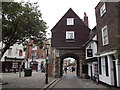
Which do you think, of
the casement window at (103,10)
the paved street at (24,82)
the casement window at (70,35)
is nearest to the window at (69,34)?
the casement window at (70,35)

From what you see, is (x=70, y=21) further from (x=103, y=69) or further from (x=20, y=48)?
(x=20, y=48)

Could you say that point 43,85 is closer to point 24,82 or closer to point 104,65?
point 24,82

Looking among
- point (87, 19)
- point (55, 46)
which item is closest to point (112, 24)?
point (55, 46)

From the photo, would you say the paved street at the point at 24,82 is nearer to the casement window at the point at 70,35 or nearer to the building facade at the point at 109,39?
the building facade at the point at 109,39

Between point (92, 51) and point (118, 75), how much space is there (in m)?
7.12

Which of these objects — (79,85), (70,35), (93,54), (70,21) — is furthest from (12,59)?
(79,85)

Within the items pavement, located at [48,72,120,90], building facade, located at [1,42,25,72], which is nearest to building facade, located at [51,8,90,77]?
pavement, located at [48,72,120,90]

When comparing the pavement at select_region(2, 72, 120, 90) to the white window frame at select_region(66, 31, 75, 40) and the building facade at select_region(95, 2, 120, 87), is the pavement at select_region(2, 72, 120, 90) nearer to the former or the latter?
the building facade at select_region(95, 2, 120, 87)

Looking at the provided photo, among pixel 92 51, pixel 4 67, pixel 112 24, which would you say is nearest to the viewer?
pixel 112 24

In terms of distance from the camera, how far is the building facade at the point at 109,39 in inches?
419

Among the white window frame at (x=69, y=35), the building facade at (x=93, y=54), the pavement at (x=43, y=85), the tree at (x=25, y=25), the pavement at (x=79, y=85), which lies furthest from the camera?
the white window frame at (x=69, y=35)

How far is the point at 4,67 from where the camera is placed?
3198 cm

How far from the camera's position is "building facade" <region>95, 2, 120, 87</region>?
34.9 ft

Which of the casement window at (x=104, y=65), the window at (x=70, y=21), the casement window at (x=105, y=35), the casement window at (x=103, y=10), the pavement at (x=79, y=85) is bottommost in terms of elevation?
the pavement at (x=79, y=85)
